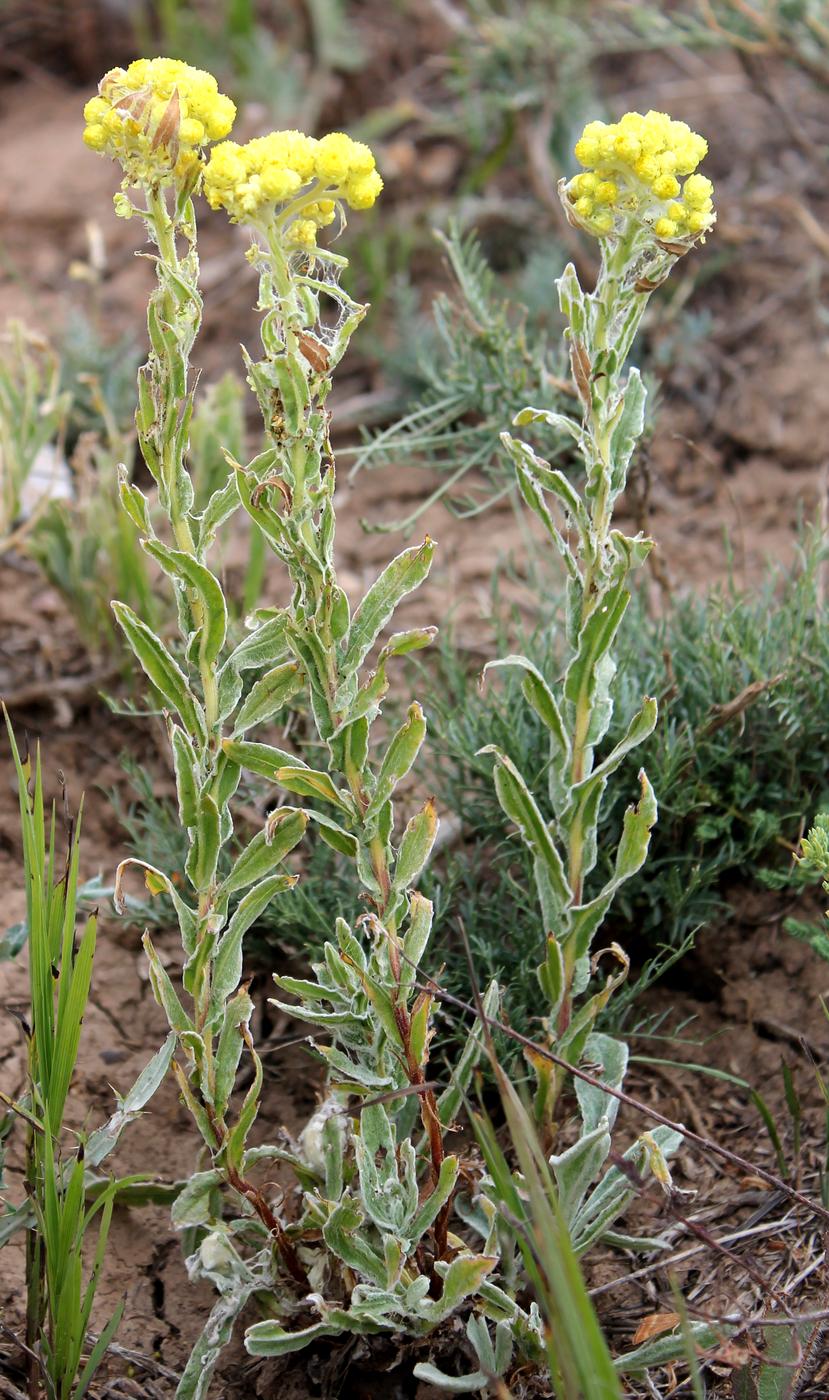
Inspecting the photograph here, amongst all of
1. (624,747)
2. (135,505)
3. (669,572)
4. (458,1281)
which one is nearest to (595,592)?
(624,747)

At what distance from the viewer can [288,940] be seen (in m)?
2.00

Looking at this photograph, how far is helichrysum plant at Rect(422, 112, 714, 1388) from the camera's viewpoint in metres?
1.30

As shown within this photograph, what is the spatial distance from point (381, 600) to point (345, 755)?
0.18m

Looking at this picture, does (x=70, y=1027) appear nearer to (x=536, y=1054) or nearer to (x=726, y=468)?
(x=536, y=1054)

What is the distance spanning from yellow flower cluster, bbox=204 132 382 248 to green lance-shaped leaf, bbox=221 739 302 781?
525 mm

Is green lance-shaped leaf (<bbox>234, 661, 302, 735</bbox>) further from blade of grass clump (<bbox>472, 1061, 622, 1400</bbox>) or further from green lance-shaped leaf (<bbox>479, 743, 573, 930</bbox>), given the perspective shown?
blade of grass clump (<bbox>472, 1061, 622, 1400</bbox>)

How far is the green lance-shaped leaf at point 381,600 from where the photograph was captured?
139 centimetres

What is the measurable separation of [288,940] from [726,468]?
5.76 feet

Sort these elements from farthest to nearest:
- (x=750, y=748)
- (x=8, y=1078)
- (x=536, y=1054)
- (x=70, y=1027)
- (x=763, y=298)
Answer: (x=763, y=298)
(x=750, y=748)
(x=8, y=1078)
(x=536, y=1054)
(x=70, y=1027)

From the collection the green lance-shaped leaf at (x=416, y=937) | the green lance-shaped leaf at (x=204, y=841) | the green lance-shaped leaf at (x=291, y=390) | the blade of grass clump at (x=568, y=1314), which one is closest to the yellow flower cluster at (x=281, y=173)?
the green lance-shaped leaf at (x=291, y=390)

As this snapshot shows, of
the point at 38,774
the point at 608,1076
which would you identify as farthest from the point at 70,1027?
the point at 608,1076

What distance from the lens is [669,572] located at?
283cm

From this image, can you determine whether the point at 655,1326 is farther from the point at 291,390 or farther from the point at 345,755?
the point at 291,390

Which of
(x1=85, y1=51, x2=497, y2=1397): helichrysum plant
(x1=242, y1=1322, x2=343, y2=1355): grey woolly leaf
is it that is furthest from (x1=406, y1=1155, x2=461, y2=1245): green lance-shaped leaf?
(x1=242, y1=1322, x2=343, y2=1355): grey woolly leaf
